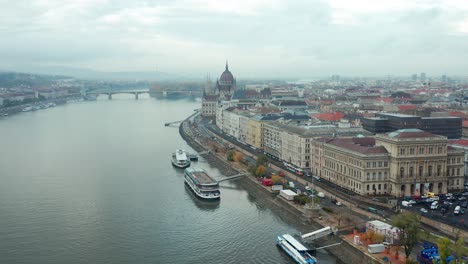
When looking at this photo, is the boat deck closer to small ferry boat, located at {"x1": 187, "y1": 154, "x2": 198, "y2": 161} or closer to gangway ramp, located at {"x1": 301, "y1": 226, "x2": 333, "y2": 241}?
small ferry boat, located at {"x1": 187, "y1": 154, "x2": 198, "y2": 161}

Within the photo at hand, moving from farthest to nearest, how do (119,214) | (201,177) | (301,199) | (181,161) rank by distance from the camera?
(181,161), (201,177), (301,199), (119,214)

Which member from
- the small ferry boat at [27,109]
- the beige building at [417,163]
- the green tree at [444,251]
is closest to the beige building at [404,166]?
the beige building at [417,163]

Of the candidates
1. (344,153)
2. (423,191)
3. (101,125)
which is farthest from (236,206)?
(101,125)

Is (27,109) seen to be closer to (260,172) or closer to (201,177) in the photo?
(201,177)

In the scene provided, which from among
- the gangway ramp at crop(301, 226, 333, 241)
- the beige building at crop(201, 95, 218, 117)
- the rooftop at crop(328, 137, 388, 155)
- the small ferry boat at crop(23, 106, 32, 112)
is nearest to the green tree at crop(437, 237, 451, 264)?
the gangway ramp at crop(301, 226, 333, 241)

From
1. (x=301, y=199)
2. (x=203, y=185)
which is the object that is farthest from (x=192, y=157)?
(x=301, y=199)

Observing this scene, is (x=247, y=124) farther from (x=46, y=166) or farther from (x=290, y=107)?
(x=46, y=166)
